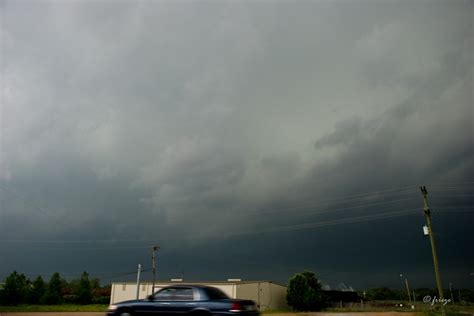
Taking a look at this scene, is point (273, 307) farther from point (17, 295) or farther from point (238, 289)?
point (17, 295)

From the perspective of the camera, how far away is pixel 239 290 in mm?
53688

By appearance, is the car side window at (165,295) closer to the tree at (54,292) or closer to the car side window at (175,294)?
the car side window at (175,294)

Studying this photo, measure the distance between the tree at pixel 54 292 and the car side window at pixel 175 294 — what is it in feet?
242

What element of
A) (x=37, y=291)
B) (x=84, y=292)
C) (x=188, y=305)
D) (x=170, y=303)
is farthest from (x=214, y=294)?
(x=37, y=291)

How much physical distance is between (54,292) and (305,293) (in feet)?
159

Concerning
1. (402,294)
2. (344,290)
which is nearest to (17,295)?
(344,290)

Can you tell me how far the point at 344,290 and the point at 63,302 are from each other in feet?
197

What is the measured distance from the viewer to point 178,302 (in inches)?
450

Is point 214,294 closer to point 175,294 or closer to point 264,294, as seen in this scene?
point 175,294

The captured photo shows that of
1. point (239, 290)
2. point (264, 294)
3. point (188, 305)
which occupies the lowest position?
point (264, 294)

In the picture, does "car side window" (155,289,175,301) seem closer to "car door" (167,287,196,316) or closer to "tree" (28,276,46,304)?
"car door" (167,287,196,316)

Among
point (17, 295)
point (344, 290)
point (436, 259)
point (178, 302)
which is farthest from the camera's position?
point (344, 290)

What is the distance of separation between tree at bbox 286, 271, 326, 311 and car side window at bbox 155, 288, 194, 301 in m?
52.7

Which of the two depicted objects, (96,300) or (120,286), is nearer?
(120,286)
